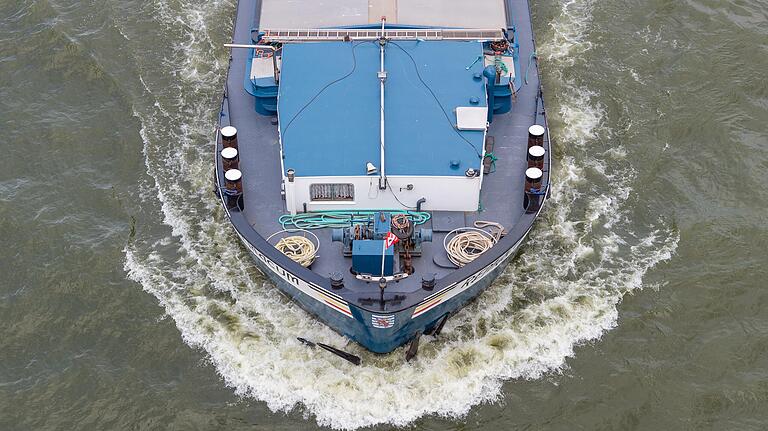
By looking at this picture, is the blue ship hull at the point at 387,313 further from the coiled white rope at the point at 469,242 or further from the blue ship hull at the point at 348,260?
the coiled white rope at the point at 469,242

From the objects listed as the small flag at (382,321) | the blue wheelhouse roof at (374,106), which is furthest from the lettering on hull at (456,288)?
the blue wheelhouse roof at (374,106)

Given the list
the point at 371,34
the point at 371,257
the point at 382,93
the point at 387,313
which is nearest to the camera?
the point at 387,313

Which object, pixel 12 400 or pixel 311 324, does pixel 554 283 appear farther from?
pixel 12 400

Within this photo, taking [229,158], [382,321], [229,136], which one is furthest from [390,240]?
[229,136]

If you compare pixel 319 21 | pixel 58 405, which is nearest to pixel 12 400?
pixel 58 405

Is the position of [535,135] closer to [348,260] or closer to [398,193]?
[398,193]

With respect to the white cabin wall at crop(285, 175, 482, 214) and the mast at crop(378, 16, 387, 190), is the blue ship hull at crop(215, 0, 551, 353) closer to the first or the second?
the white cabin wall at crop(285, 175, 482, 214)
